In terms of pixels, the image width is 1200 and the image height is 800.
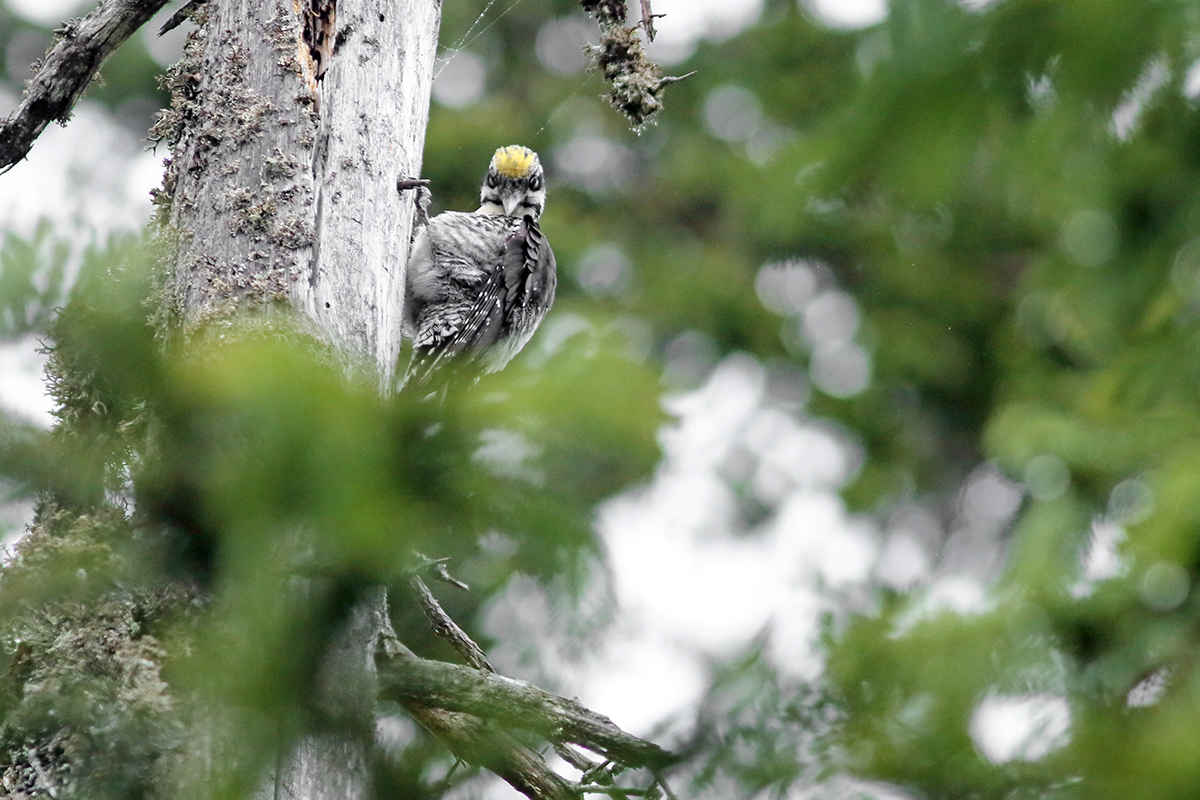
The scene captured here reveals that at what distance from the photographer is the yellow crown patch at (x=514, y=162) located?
15.2 ft

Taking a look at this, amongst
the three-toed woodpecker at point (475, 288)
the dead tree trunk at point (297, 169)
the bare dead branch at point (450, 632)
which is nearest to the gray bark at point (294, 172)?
the dead tree trunk at point (297, 169)

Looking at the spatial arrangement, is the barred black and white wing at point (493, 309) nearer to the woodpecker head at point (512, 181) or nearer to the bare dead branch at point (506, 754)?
the woodpecker head at point (512, 181)

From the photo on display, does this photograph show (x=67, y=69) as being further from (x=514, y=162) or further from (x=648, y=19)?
(x=514, y=162)

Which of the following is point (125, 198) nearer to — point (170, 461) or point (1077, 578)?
point (170, 461)

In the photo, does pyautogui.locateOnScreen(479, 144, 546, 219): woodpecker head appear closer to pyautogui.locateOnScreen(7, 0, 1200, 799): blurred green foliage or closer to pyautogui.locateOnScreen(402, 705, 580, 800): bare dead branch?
pyautogui.locateOnScreen(402, 705, 580, 800): bare dead branch

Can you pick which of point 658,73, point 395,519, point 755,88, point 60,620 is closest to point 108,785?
point 60,620

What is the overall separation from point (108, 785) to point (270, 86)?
1.78 m

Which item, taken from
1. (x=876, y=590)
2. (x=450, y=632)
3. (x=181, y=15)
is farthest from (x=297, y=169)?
(x=876, y=590)

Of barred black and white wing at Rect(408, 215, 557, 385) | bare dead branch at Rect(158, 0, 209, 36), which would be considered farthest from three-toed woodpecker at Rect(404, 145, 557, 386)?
bare dead branch at Rect(158, 0, 209, 36)

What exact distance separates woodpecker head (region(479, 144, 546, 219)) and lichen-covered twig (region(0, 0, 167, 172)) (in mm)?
2218

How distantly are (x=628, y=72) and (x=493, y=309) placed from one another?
1.50m

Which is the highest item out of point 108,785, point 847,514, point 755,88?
point 847,514

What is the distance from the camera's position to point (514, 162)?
464 centimetres

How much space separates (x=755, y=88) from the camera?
4.09 ft
